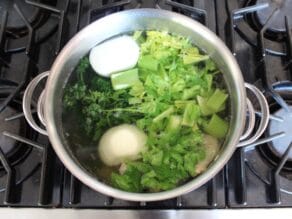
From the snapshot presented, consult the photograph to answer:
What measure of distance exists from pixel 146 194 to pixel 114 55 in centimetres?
24

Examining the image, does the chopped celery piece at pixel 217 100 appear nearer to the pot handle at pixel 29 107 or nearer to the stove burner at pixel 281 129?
the stove burner at pixel 281 129

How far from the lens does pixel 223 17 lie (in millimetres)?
797

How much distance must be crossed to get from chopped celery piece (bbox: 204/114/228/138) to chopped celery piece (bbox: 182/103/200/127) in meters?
0.02

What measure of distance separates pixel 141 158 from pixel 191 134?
8 centimetres

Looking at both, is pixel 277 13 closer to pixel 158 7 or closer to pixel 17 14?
pixel 158 7

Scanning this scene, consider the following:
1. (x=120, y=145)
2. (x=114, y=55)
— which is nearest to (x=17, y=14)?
(x=114, y=55)

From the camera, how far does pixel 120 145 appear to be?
0.68m

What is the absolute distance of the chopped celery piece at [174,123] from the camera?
689mm

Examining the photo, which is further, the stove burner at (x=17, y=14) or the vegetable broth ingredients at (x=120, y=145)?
the stove burner at (x=17, y=14)

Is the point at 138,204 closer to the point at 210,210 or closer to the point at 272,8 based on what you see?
the point at 210,210

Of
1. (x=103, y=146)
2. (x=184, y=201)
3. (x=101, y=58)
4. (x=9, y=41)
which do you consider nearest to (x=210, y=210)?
(x=184, y=201)

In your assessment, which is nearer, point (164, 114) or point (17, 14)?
point (164, 114)

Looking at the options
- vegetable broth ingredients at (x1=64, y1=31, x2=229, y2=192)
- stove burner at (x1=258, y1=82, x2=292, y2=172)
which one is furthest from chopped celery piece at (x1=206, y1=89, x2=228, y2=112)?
stove burner at (x1=258, y1=82, x2=292, y2=172)

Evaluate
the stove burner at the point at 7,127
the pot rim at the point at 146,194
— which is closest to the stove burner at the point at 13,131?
the stove burner at the point at 7,127
